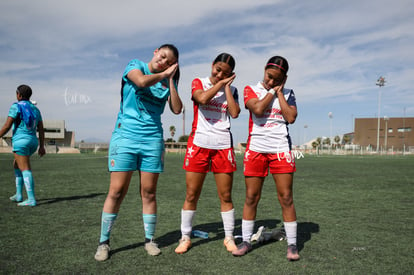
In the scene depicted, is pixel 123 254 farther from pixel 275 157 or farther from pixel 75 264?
pixel 275 157

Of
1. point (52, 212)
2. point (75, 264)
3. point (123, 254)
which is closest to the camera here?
point (75, 264)

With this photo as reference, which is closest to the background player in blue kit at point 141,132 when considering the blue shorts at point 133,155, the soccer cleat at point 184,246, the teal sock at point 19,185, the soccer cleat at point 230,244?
the blue shorts at point 133,155

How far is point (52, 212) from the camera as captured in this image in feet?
17.9

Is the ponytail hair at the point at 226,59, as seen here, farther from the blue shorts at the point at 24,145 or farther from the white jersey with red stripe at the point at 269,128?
the blue shorts at the point at 24,145

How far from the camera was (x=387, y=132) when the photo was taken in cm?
9419

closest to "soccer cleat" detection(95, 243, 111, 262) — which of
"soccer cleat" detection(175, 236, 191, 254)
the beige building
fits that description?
"soccer cleat" detection(175, 236, 191, 254)

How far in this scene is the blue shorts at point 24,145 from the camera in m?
5.84

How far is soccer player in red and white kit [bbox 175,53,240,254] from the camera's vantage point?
11.8ft

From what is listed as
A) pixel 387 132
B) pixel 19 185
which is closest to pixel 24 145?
pixel 19 185

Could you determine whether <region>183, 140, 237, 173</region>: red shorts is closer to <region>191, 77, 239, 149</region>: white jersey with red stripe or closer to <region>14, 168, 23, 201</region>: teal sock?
<region>191, 77, 239, 149</region>: white jersey with red stripe

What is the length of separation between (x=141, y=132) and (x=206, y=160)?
0.78 m

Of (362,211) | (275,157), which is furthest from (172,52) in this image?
(362,211)

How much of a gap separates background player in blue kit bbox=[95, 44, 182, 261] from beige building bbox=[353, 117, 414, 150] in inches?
3782

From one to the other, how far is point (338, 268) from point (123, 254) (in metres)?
2.14
